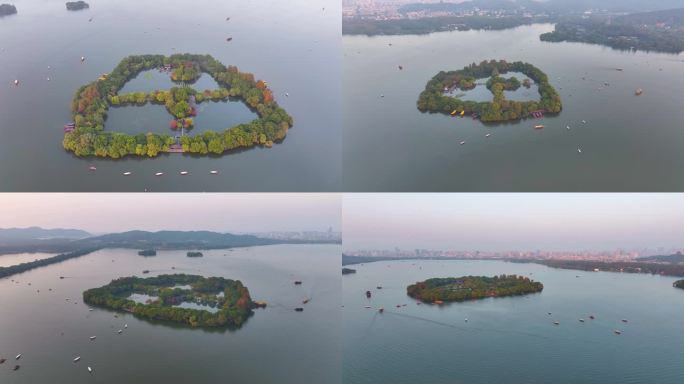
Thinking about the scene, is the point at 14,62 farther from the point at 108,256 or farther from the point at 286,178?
the point at 286,178

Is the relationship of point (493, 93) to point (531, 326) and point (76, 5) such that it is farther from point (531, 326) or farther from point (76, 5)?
point (76, 5)

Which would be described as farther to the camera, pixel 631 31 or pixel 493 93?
pixel 631 31

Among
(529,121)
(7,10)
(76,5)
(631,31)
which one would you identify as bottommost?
(529,121)

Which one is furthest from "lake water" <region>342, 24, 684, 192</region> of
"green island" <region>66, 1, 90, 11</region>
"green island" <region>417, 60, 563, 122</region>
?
"green island" <region>66, 1, 90, 11</region>

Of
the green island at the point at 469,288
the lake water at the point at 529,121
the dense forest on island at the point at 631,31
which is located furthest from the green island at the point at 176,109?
the dense forest on island at the point at 631,31

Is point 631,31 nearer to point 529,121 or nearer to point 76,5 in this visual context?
point 529,121

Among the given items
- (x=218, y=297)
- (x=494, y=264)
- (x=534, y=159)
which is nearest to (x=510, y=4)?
(x=534, y=159)

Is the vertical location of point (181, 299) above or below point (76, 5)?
below

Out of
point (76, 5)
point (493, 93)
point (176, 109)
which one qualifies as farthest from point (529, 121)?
point (76, 5)
